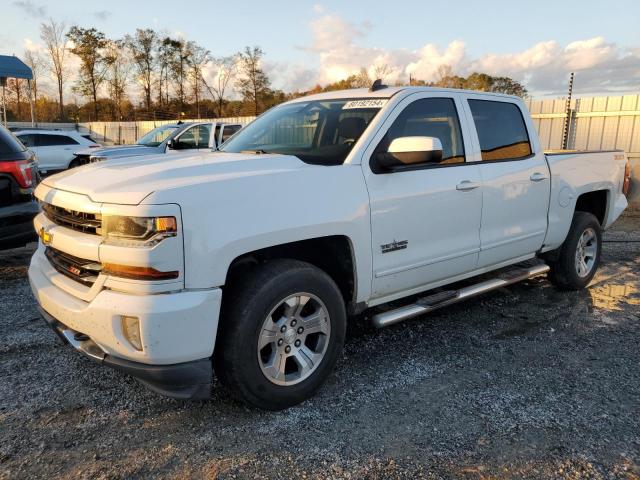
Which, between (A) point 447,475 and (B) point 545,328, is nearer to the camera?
(A) point 447,475

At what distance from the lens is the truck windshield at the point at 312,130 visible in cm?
351

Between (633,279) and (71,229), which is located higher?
(71,229)

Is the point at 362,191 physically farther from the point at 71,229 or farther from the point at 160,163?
the point at 71,229

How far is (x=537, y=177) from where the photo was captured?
4602 mm

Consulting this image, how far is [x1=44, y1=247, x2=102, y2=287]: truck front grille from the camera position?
2758 mm

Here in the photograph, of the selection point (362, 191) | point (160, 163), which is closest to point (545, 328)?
point (362, 191)

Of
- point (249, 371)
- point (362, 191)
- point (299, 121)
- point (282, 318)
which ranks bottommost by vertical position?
point (249, 371)

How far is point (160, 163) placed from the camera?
3234 millimetres

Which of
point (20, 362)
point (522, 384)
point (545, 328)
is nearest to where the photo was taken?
point (522, 384)

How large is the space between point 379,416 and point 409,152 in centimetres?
164

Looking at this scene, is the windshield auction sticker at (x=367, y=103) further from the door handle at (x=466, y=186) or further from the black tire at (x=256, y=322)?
the black tire at (x=256, y=322)

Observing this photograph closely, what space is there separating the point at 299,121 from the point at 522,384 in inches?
99.7

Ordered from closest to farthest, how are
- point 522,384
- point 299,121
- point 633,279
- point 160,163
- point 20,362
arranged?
point 160,163 < point 522,384 < point 20,362 < point 299,121 < point 633,279

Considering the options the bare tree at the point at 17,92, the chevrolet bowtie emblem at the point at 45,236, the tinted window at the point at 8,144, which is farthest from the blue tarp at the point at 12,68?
the bare tree at the point at 17,92
